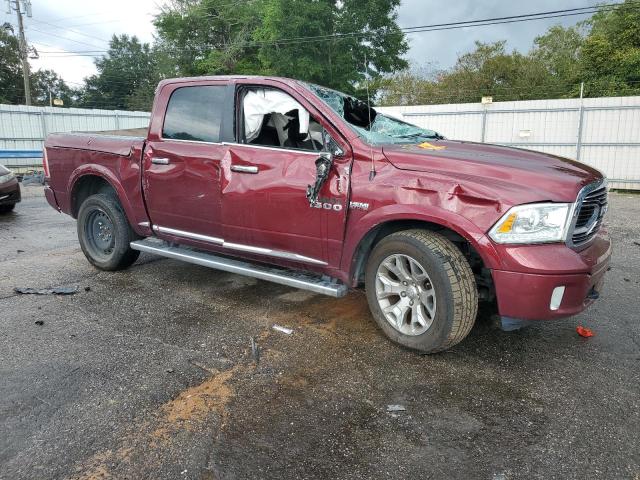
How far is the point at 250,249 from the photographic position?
13.7 feet

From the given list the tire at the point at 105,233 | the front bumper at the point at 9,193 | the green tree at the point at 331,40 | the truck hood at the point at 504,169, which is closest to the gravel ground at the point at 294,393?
the tire at the point at 105,233

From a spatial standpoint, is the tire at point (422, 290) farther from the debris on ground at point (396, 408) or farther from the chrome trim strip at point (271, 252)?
the debris on ground at point (396, 408)

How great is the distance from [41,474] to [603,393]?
307 cm

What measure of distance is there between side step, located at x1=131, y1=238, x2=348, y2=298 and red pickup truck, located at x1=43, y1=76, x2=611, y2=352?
0.05 ft

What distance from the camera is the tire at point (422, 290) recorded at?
319 centimetres

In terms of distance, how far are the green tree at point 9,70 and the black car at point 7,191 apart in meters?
47.4

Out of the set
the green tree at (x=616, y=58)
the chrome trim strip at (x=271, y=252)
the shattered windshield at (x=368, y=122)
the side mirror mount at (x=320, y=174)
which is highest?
the green tree at (x=616, y=58)

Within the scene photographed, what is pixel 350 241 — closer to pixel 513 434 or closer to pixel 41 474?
pixel 513 434

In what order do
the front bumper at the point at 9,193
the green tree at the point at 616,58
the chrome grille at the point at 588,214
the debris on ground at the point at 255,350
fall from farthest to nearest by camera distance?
the green tree at the point at 616,58, the front bumper at the point at 9,193, the debris on ground at the point at 255,350, the chrome grille at the point at 588,214

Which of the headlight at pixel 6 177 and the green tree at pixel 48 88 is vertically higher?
the green tree at pixel 48 88

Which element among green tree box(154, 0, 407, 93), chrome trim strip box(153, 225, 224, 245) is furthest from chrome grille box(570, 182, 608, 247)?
green tree box(154, 0, 407, 93)

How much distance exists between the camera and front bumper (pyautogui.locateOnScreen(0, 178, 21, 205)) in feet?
32.1

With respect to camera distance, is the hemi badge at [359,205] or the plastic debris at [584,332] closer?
the hemi badge at [359,205]

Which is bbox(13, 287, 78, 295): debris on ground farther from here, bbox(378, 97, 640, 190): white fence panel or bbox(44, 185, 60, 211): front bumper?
bbox(378, 97, 640, 190): white fence panel
